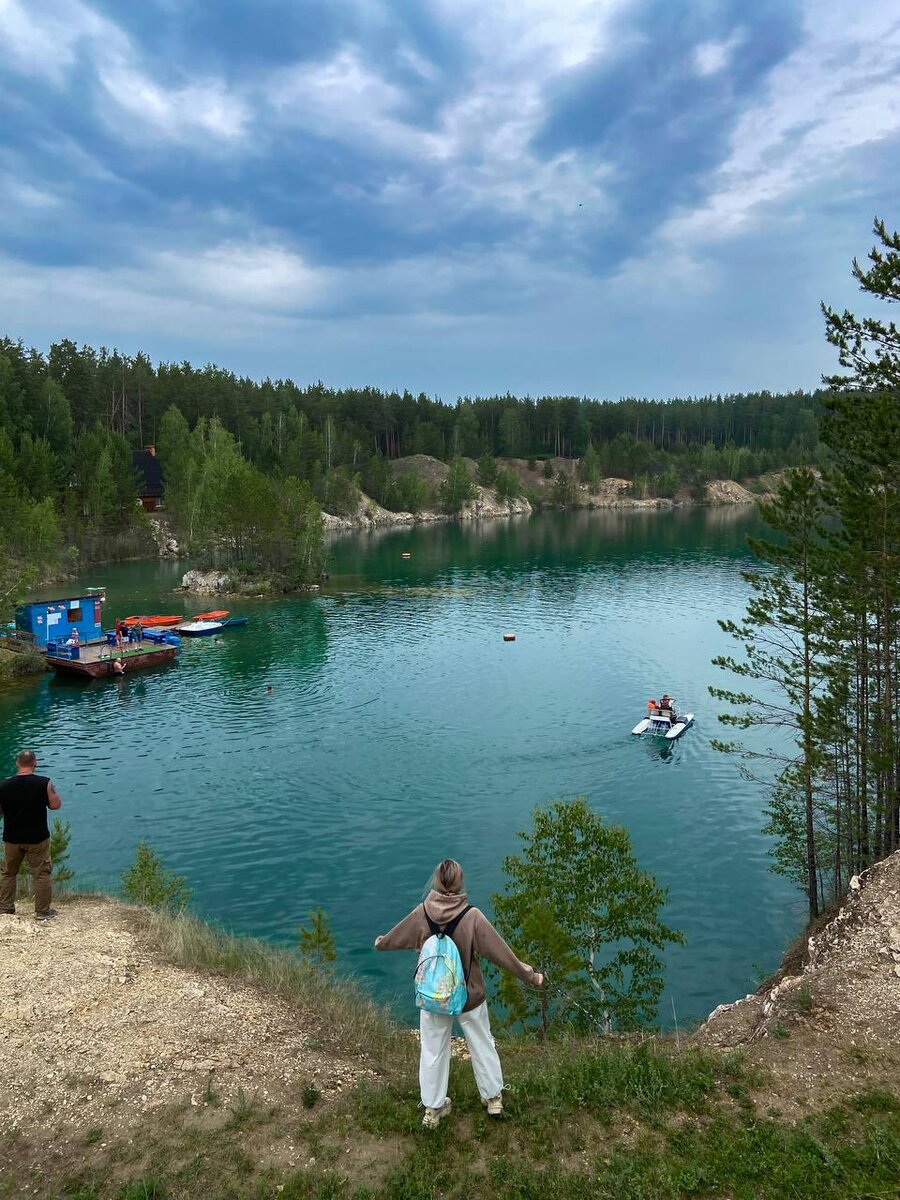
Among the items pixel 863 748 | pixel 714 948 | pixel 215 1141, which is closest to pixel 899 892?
pixel 863 748

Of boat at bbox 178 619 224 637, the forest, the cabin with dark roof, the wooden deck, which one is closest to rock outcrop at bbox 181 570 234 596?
the forest

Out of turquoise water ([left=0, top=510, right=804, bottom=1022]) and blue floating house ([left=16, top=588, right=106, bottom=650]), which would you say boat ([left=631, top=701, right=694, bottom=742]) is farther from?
blue floating house ([left=16, top=588, right=106, bottom=650])

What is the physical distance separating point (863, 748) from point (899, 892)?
331 inches

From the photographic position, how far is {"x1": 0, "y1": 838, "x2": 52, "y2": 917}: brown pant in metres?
15.7

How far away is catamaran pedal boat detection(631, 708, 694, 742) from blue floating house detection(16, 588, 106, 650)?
45222 mm

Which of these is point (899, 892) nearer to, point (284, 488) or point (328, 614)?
point (328, 614)

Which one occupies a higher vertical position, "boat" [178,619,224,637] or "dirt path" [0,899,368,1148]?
"dirt path" [0,899,368,1148]

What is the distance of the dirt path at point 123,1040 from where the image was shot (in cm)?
1052

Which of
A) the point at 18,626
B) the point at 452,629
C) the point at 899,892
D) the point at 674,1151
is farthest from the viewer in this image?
the point at 452,629

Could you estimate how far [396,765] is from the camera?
4131 centimetres

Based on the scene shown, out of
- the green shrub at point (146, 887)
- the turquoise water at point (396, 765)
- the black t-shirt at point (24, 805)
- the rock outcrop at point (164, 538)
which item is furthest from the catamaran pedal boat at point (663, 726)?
the rock outcrop at point (164, 538)

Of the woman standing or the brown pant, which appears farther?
the brown pant

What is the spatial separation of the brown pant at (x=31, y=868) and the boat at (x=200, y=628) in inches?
2239

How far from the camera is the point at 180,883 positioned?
26016mm
